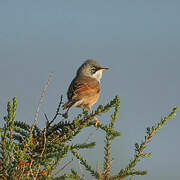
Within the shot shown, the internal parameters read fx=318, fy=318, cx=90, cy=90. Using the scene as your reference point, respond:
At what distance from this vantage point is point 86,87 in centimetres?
841

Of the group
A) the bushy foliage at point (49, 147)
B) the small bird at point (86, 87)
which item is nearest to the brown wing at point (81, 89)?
the small bird at point (86, 87)

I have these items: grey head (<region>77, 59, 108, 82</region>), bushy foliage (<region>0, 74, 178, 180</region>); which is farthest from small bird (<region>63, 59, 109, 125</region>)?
bushy foliage (<region>0, 74, 178, 180</region>)

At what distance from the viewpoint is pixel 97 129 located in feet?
12.2

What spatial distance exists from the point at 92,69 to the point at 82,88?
1.63m

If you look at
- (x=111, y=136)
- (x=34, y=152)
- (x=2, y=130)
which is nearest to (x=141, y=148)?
(x=111, y=136)

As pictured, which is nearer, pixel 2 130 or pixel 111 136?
pixel 2 130

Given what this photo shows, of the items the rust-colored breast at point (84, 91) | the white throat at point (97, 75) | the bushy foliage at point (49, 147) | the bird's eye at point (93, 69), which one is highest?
the bird's eye at point (93, 69)

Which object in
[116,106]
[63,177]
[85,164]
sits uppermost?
[116,106]

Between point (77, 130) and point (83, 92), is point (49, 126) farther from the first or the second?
point (83, 92)

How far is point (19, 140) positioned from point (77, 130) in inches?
26.1

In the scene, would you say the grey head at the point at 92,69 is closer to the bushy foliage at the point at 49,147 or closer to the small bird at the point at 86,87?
the small bird at the point at 86,87

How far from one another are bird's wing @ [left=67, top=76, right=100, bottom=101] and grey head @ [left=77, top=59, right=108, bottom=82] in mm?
392

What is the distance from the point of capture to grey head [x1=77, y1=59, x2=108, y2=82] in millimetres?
9625

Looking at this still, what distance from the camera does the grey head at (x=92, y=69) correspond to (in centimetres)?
962
